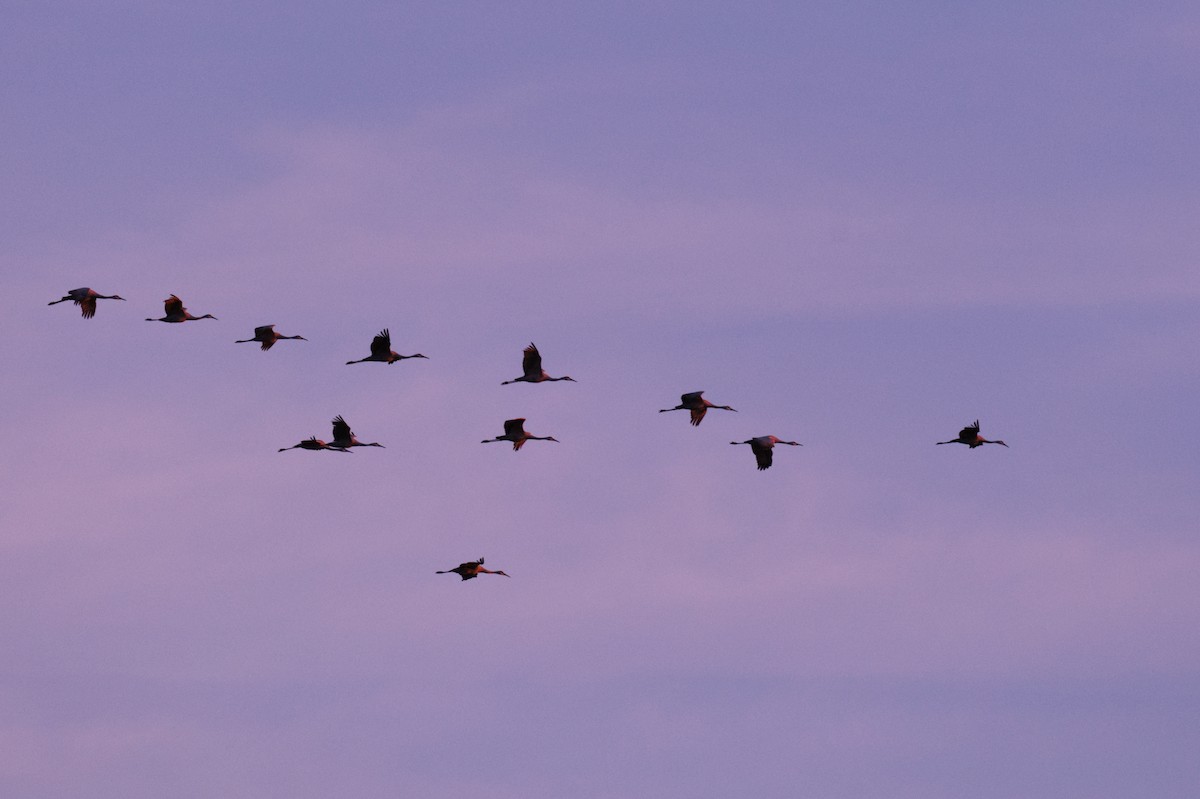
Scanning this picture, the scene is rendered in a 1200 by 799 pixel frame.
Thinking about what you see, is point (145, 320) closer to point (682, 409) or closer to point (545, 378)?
point (545, 378)

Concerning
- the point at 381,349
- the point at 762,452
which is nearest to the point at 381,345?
the point at 381,349

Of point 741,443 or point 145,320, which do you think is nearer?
point 741,443

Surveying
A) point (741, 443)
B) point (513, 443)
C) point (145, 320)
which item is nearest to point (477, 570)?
point (513, 443)

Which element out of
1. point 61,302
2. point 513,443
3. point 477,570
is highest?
point 61,302

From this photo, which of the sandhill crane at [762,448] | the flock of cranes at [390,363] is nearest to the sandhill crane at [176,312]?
the flock of cranes at [390,363]

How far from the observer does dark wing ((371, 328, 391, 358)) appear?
67.1m

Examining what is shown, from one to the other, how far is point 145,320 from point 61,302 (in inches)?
137

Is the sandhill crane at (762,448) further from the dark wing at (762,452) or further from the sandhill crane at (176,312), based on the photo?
the sandhill crane at (176,312)

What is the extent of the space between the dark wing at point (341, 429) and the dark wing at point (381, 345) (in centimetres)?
271

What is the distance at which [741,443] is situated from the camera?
6397cm

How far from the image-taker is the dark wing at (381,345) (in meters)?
67.1

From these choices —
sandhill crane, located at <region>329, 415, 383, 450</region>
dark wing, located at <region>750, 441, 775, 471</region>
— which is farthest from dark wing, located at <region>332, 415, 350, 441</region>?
dark wing, located at <region>750, 441, 775, 471</region>

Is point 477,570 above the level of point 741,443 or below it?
below

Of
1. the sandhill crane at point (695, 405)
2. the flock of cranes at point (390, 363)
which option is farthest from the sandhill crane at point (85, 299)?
the sandhill crane at point (695, 405)
